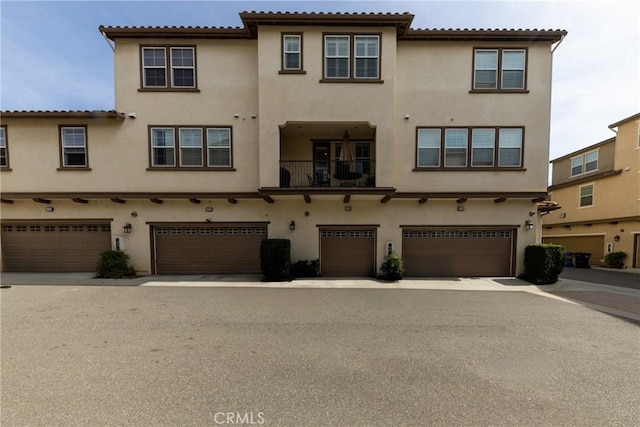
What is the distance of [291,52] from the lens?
981cm

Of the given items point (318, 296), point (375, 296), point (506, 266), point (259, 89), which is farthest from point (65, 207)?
point (506, 266)

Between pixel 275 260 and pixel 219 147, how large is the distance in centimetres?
510

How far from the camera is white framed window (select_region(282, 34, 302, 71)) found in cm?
977

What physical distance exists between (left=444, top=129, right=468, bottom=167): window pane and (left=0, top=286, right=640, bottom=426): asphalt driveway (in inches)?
226

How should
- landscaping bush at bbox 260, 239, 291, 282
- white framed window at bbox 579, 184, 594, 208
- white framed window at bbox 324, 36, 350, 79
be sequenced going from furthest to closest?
white framed window at bbox 579, 184, 594, 208, white framed window at bbox 324, 36, 350, 79, landscaping bush at bbox 260, 239, 291, 282

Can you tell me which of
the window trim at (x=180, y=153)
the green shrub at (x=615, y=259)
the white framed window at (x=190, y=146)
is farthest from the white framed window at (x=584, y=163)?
the white framed window at (x=190, y=146)

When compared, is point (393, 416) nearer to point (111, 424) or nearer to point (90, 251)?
point (111, 424)

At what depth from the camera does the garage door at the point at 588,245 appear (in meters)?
16.7

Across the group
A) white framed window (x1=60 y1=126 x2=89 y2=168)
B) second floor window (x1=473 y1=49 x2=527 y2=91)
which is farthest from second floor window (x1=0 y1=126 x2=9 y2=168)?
second floor window (x1=473 y1=49 x2=527 y2=91)

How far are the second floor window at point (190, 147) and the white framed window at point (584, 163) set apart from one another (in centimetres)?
2417

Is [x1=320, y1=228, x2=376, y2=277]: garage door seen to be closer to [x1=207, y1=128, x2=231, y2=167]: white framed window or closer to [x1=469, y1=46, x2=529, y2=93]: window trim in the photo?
[x1=207, y1=128, x2=231, y2=167]: white framed window

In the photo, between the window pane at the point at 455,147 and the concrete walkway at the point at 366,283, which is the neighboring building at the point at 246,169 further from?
the concrete walkway at the point at 366,283

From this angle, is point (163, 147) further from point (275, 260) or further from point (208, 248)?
point (275, 260)

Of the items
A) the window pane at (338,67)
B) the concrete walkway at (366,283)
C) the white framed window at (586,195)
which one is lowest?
the concrete walkway at (366,283)
